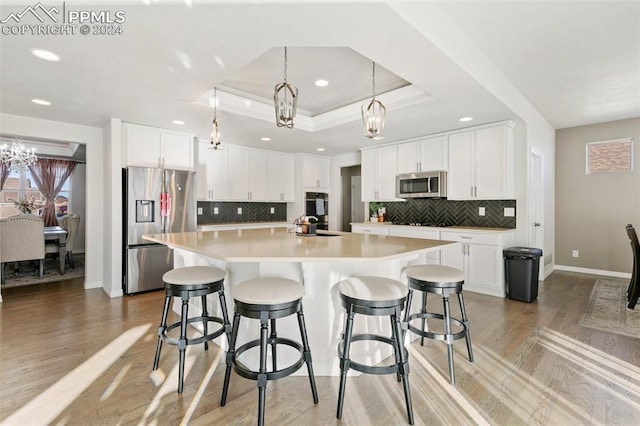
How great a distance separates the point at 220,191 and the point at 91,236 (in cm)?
197

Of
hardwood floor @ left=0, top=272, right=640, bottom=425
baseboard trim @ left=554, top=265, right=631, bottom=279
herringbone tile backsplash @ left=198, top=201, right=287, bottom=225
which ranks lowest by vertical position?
hardwood floor @ left=0, top=272, right=640, bottom=425

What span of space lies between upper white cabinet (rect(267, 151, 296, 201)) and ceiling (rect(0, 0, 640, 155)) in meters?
1.68

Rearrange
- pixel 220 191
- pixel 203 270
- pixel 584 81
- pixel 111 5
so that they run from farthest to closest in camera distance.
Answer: pixel 220 191, pixel 584 81, pixel 203 270, pixel 111 5

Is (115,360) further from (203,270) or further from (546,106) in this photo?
(546,106)

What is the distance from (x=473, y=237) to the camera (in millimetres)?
4180

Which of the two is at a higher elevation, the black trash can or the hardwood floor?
the black trash can

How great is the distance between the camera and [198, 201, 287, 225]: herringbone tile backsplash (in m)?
5.71

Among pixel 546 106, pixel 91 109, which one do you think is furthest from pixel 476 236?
pixel 91 109

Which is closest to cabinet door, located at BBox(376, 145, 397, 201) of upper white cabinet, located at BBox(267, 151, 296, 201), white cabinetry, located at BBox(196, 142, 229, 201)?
upper white cabinet, located at BBox(267, 151, 296, 201)

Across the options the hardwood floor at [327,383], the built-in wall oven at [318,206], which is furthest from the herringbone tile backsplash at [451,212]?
the hardwood floor at [327,383]

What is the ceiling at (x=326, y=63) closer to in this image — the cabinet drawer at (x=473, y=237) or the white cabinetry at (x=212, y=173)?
the white cabinetry at (x=212, y=173)

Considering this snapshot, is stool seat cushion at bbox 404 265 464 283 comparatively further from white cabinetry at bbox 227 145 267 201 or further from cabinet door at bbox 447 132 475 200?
white cabinetry at bbox 227 145 267 201

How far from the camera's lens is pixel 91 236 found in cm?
436

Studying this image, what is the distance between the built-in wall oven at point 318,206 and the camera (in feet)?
20.6
